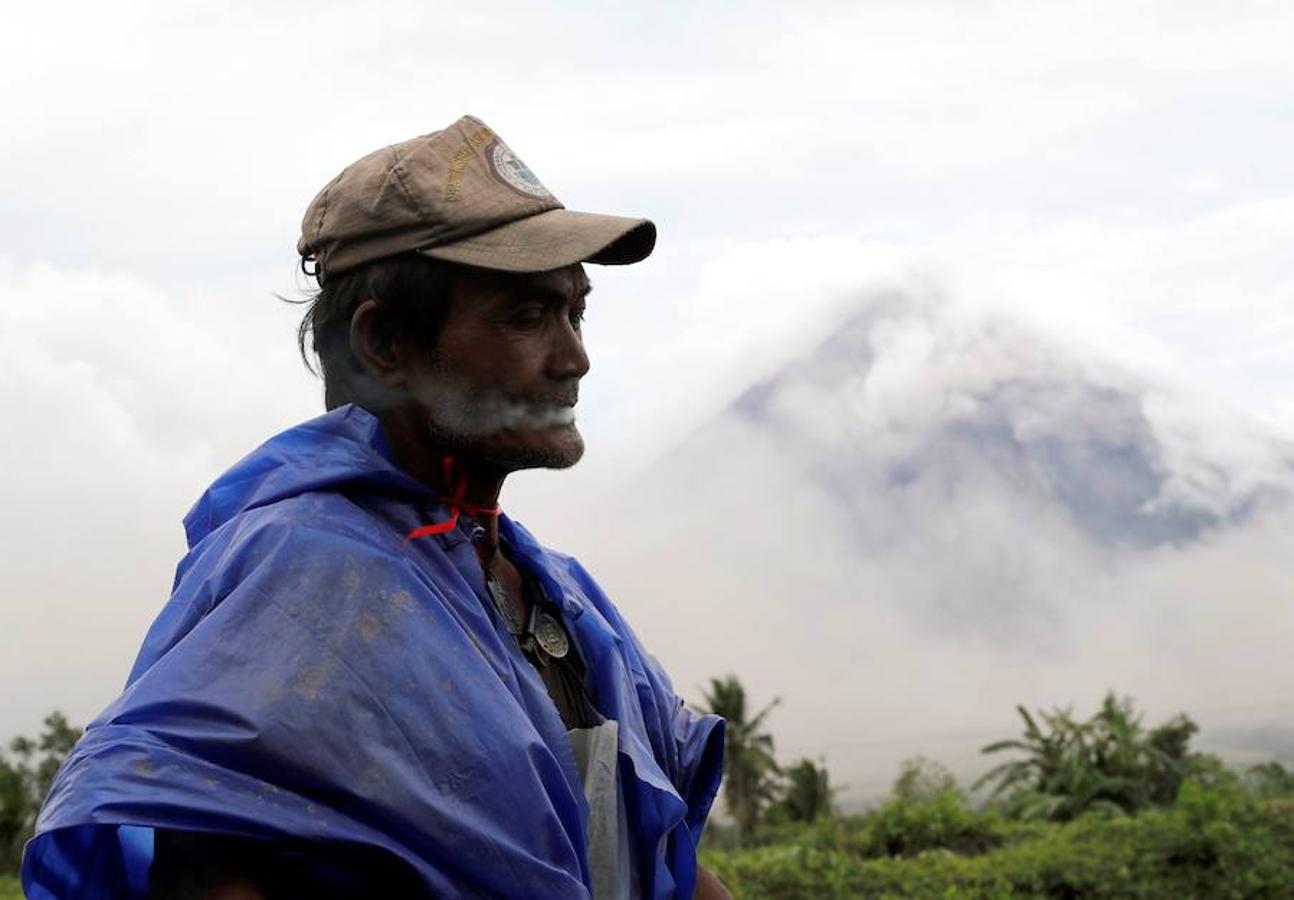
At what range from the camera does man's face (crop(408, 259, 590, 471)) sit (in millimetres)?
2100

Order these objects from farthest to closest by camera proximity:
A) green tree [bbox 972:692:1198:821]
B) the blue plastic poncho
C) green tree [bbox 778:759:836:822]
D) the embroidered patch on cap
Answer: green tree [bbox 778:759:836:822]
green tree [bbox 972:692:1198:821]
the embroidered patch on cap
the blue plastic poncho

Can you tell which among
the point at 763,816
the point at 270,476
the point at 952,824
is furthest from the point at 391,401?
the point at 763,816

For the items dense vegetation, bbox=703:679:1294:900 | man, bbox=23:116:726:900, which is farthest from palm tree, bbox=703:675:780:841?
man, bbox=23:116:726:900

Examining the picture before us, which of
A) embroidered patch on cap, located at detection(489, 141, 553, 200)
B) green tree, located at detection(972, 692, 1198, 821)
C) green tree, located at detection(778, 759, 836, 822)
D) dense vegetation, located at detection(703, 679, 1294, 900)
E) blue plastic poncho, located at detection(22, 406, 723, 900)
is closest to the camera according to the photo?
blue plastic poncho, located at detection(22, 406, 723, 900)

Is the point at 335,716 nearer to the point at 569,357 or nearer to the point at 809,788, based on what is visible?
the point at 569,357

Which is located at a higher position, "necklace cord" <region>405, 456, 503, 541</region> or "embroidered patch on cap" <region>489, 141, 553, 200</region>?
"embroidered patch on cap" <region>489, 141, 553, 200</region>

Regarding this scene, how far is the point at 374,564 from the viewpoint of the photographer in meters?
1.96

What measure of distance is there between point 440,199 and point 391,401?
261 millimetres

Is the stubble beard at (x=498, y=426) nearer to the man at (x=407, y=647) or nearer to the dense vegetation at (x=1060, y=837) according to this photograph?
the man at (x=407, y=647)

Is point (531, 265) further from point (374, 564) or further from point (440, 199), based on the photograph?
point (374, 564)

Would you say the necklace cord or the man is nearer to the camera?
the man

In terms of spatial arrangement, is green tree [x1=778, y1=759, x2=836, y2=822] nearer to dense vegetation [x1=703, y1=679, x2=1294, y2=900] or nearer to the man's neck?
dense vegetation [x1=703, y1=679, x2=1294, y2=900]

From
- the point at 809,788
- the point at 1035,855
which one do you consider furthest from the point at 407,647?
the point at 809,788

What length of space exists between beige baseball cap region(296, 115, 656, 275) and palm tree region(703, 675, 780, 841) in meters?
34.8
